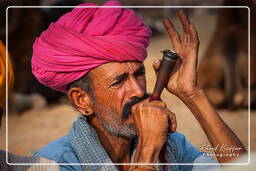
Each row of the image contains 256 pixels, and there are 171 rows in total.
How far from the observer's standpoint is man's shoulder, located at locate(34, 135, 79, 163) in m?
2.56

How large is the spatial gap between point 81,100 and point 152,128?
429 mm

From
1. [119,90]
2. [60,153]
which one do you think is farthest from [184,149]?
[60,153]

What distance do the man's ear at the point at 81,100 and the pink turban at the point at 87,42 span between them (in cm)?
8

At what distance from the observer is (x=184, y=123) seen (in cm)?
266

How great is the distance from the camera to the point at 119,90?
8.44 ft

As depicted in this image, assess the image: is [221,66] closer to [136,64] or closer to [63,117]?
[63,117]

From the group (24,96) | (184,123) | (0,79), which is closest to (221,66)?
(24,96)

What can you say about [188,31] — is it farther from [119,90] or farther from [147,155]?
[147,155]

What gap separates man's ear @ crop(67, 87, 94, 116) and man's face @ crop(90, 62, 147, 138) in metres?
0.05

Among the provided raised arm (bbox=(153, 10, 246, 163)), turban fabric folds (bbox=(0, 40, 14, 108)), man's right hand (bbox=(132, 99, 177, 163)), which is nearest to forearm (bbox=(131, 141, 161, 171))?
man's right hand (bbox=(132, 99, 177, 163))

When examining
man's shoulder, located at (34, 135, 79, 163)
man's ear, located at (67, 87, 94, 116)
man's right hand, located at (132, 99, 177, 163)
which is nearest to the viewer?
man's right hand, located at (132, 99, 177, 163)

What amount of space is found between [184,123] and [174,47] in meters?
0.31

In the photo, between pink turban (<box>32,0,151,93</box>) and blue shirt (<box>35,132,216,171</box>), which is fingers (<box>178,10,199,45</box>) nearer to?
pink turban (<box>32,0,151,93</box>)

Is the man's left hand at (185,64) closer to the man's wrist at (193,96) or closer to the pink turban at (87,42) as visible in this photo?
the man's wrist at (193,96)
